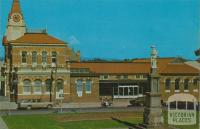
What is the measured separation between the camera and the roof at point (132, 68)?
64.3 metres

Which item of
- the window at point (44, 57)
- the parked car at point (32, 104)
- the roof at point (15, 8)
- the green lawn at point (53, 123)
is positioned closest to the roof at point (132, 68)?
the window at point (44, 57)

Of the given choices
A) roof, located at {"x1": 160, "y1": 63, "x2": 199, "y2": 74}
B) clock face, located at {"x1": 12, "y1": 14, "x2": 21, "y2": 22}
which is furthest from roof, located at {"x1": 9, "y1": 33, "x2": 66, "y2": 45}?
roof, located at {"x1": 160, "y1": 63, "x2": 199, "y2": 74}

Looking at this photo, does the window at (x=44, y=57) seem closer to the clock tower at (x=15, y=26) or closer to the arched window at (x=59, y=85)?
the arched window at (x=59, y=85)

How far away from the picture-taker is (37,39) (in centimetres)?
6116

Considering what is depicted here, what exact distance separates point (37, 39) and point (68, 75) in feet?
22.2

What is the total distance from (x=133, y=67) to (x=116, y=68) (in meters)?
2.81

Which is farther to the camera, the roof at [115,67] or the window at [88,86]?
the roof at [115,67]

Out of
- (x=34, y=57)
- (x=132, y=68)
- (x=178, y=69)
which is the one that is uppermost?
(x=34, y=57)

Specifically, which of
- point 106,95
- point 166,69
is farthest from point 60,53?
point 166,69

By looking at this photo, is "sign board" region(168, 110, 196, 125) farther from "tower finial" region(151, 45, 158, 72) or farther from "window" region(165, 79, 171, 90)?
"window" region(165, 79, 171, 90)

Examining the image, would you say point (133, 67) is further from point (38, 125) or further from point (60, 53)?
point (38, 125)

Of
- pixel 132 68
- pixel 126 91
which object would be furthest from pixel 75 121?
pixel 132 68

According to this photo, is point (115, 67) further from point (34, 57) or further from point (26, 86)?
point (26, 86)

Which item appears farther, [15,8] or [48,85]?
[15,8]
